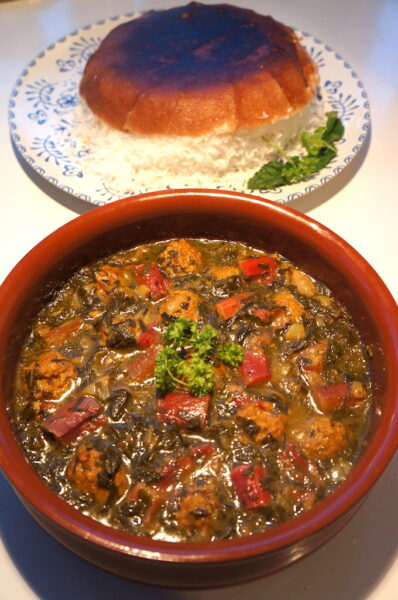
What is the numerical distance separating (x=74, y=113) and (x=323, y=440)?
106 inches

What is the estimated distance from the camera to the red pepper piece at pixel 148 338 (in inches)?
83.9

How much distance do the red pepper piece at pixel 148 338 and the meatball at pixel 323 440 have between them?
621 millimetres

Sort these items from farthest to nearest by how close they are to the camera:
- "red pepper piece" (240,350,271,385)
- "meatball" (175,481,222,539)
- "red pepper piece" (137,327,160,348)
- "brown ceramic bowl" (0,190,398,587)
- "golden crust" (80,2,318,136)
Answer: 1. "golden crust" (80,2,318,136)
2. "red pepper piece" (137,327,160,348)
3. "red pepper piece" (240,350,271,385)
4. "meatball" (175,481,222,539)
5. "brown ceramic bowl" (0,190,398,587)

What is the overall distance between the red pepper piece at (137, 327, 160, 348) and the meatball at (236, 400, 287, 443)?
42 cm

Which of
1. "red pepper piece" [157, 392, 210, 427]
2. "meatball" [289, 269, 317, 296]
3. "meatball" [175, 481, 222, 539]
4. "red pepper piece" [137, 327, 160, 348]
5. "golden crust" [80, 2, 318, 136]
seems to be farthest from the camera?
"golden crust" [80, 2, 318, 136]

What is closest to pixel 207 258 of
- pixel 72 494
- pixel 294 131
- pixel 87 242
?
pixel 87 242

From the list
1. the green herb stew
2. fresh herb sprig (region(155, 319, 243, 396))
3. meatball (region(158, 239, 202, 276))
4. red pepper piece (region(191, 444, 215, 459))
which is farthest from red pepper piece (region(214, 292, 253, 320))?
red pepper piece (region(191, 444, 215, 459))

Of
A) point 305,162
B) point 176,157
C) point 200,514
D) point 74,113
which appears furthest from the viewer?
point 74,113

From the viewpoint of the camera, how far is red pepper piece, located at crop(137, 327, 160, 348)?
213 centimetres

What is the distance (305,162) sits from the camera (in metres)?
3.22

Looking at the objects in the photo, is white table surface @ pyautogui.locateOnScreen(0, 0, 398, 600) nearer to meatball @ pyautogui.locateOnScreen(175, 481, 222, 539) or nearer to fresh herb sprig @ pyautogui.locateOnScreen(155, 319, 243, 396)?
meatball @ pyautogui.locateOnScreen(175, 481, 222, 539)

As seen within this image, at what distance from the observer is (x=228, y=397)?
1983 millimetres

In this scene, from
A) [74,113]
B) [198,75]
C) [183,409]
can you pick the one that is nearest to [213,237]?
[183,409]

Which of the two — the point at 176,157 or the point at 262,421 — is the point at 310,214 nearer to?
the point at 176,157
